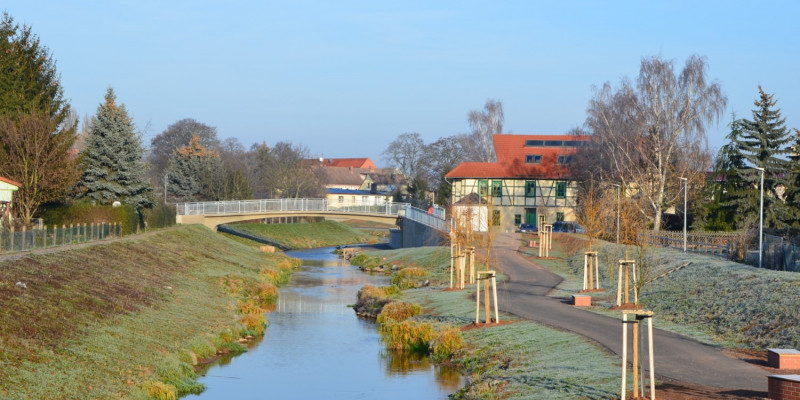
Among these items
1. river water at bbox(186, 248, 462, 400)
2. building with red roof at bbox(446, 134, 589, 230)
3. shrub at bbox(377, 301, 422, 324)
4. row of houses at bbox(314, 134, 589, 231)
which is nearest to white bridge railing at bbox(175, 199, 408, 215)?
building with red roof at bbox(446, 134, 589, 230)

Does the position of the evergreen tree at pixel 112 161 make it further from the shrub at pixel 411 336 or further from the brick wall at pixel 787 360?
the brick wall at pixel 787 360

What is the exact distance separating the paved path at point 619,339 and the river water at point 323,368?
13.8 feet

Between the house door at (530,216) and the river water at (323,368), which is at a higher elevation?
the house door at (530,216)

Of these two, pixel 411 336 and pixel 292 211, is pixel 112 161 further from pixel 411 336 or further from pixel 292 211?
pixel 411 336

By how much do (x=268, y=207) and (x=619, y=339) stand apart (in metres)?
56.1

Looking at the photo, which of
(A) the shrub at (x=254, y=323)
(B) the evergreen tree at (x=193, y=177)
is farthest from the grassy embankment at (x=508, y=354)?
(B) the evergreen tree at (x=193, y=177)

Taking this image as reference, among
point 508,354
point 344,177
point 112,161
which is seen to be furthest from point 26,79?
point 344,177

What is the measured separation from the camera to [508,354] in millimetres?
22328

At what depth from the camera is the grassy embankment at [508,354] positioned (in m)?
18.0

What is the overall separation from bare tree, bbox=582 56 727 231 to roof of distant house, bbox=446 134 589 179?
12.6m

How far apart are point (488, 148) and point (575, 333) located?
78.7m

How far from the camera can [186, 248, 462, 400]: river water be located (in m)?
22.2

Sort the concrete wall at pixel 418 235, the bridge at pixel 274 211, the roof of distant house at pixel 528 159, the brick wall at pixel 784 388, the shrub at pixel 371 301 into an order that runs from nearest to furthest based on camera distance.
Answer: the brick wall at pixel 784 388 < the shrub at pixel 371 301 < the concrete wall at pixel 418 235 < the bridge at pixel 274 211 < the roof of distant house at pixel 528 159

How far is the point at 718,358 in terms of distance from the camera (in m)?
19.8
